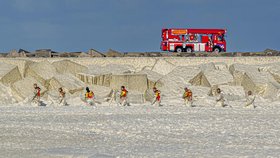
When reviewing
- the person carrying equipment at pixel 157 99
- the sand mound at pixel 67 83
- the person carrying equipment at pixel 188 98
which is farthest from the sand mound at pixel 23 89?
the person carrying equipment at pixel 188 98

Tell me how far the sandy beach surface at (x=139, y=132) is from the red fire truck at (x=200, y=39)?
24455 mm

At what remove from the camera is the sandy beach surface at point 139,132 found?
59.8 ft

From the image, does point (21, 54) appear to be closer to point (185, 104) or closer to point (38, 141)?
point (185, 104)

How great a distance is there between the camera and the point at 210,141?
1997 centimetres

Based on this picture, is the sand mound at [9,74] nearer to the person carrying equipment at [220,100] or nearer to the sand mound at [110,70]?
the sand mound at [110,70]

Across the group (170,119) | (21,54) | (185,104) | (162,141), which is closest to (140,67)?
(21,54)

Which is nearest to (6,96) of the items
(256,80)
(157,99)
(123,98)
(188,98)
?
(123,98)

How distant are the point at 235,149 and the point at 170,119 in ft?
22.2

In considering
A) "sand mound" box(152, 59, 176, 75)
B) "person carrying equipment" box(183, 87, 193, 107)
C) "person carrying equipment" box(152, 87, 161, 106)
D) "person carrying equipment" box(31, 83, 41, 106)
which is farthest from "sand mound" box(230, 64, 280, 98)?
"person carrying equipment" box(31, 83, 41, 106)

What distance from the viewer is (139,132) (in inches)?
858

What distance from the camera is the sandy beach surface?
1822 cm

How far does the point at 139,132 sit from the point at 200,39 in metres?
33.0

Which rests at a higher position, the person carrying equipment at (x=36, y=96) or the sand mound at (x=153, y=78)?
the sand mound at (x=153, y=78)

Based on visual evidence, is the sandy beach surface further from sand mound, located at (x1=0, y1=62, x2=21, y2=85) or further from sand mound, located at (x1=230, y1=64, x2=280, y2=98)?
sand mound, located at (x1=0, y1=62, x2=21, y2=85)
